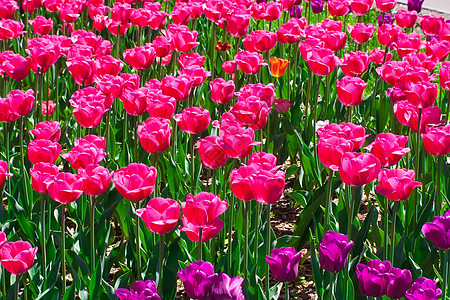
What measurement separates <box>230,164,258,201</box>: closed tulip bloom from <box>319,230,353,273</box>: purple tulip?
0.31 meters

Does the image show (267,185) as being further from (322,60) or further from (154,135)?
(322,60)

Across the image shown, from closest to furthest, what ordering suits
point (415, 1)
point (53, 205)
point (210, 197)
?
point (210, 197) < point (53, 205) < point (415, 1)

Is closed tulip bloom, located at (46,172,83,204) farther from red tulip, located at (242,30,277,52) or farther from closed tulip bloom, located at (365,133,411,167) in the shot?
red tulip, located at (242,30,277,52)

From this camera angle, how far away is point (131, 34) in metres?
5.71

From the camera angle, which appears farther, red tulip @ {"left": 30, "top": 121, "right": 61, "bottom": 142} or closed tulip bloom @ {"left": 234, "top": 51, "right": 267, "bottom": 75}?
closed tulip bloom @ {"left": 234, "top": 51, "right": 267, "bottom": 75}

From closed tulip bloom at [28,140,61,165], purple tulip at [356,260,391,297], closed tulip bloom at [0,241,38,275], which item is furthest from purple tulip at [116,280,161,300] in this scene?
closed tulip bloom at [28,140,61,165]

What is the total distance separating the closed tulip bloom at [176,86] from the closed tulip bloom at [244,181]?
3.38 feet

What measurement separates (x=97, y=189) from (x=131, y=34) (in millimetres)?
3613

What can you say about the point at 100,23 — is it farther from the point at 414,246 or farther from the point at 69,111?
the point at 414,246

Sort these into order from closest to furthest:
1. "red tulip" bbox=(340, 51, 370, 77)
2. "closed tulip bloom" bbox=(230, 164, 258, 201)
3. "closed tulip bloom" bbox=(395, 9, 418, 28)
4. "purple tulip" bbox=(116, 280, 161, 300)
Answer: "purple tulip" bbox=(116, 280, 161, 300) → "closed tulip bloom" bbox=(230, 164, 258, 201) → "red tulip" bbox=(340, 51, 370, 77) → "closed tulip bloom" bbox=(395, 9, 418, 28)

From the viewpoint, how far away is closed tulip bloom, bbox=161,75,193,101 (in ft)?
10.3

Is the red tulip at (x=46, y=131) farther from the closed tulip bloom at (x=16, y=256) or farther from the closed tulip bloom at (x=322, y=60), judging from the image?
the closed tulip bloom at (x=322, y=60)

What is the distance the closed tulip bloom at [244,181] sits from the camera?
7.02 ft

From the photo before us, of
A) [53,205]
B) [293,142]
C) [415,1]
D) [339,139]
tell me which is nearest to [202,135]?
[293,142]
